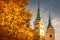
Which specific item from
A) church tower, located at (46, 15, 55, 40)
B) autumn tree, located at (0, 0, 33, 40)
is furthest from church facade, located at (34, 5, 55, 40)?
autumn tree, located at (0, 0, 33, 40)

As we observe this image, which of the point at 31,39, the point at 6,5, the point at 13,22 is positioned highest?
the point at 6,5

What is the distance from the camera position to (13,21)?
935 inches

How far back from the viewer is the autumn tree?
902 inches

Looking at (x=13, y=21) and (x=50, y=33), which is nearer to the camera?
(x=13, y=21)

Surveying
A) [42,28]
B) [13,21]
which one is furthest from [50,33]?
[13,21]

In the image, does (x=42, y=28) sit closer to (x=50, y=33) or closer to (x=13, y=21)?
(x=50, y=33)

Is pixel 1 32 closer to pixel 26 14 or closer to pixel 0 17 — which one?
pixel 0 17

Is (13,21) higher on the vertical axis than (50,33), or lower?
higher

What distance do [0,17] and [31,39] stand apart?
3.91 m

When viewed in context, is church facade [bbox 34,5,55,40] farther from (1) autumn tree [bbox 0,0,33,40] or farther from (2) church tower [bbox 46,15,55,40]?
(1) autumn tree [bbox 0,0,33,40]

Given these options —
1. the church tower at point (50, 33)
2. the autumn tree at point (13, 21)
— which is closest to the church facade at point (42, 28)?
the church tower at point (50, 33)

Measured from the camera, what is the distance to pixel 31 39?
25109mm

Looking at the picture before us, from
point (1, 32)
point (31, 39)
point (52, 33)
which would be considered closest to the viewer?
point (1, 32)

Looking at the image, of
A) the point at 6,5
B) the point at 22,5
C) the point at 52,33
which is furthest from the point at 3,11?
the point at 52,33
